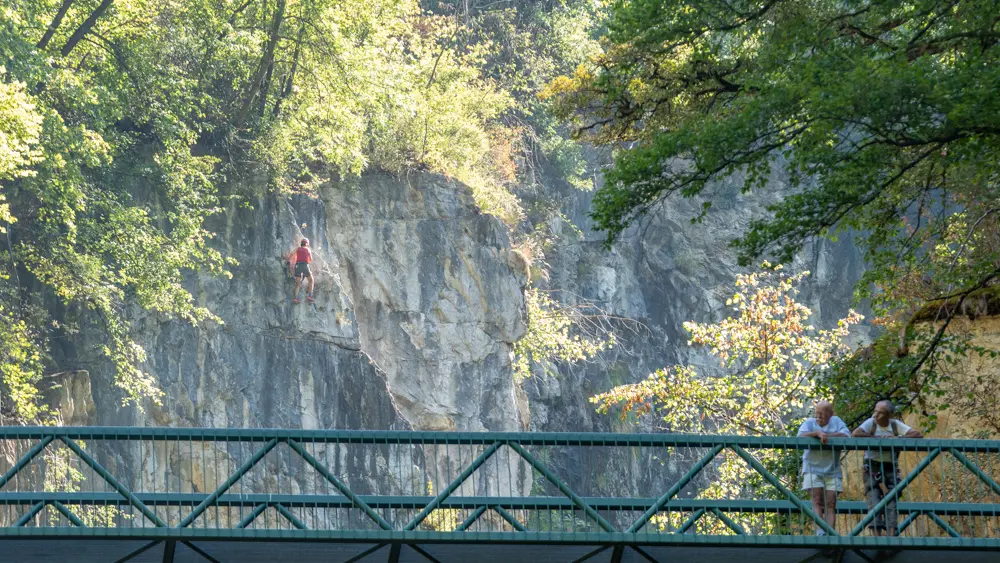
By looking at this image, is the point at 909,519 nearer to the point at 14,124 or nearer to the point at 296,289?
the point at 14,124

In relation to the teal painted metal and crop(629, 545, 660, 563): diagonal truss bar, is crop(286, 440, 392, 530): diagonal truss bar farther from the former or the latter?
the teal painted metal

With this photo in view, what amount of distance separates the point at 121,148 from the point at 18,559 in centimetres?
2107

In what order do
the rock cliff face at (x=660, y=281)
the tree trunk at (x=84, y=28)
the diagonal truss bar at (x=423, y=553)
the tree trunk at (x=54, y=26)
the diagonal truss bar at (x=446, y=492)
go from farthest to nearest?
the rock cliff face at (x=660, y=281)
the tree trunk at (x=84, y=28)
the tree trunk at (x=54, y=26)
the diagonal truss bar at (x=423, y=553)
the diagonal truss bar at (x=446, y=492)

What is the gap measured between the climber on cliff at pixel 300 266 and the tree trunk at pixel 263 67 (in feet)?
11.9

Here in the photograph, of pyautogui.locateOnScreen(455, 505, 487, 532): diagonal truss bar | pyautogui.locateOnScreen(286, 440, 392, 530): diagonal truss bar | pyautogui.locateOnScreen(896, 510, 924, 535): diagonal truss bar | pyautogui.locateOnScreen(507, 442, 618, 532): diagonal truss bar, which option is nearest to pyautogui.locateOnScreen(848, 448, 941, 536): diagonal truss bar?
pyautogui.locateOnScreen(896, 510, 924, 535): diagonal truss bar

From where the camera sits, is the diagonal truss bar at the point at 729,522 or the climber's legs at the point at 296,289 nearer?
the diagonal truss bar at the point at 729,522

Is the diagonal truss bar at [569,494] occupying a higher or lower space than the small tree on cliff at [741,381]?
lower

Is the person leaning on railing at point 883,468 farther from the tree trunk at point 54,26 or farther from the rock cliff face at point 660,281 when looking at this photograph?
the rock cliff face at point 660,281

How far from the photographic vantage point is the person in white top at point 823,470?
39.1 feet

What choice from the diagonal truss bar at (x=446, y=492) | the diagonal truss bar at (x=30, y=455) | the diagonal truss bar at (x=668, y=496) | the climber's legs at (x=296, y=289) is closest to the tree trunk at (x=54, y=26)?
the climber's legs at (x=296, y=289)

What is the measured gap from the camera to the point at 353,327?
35.6 m

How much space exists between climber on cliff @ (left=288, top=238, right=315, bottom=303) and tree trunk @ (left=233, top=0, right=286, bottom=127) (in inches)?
143

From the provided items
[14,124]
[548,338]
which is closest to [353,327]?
[548,338]

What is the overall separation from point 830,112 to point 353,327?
74.0ft
